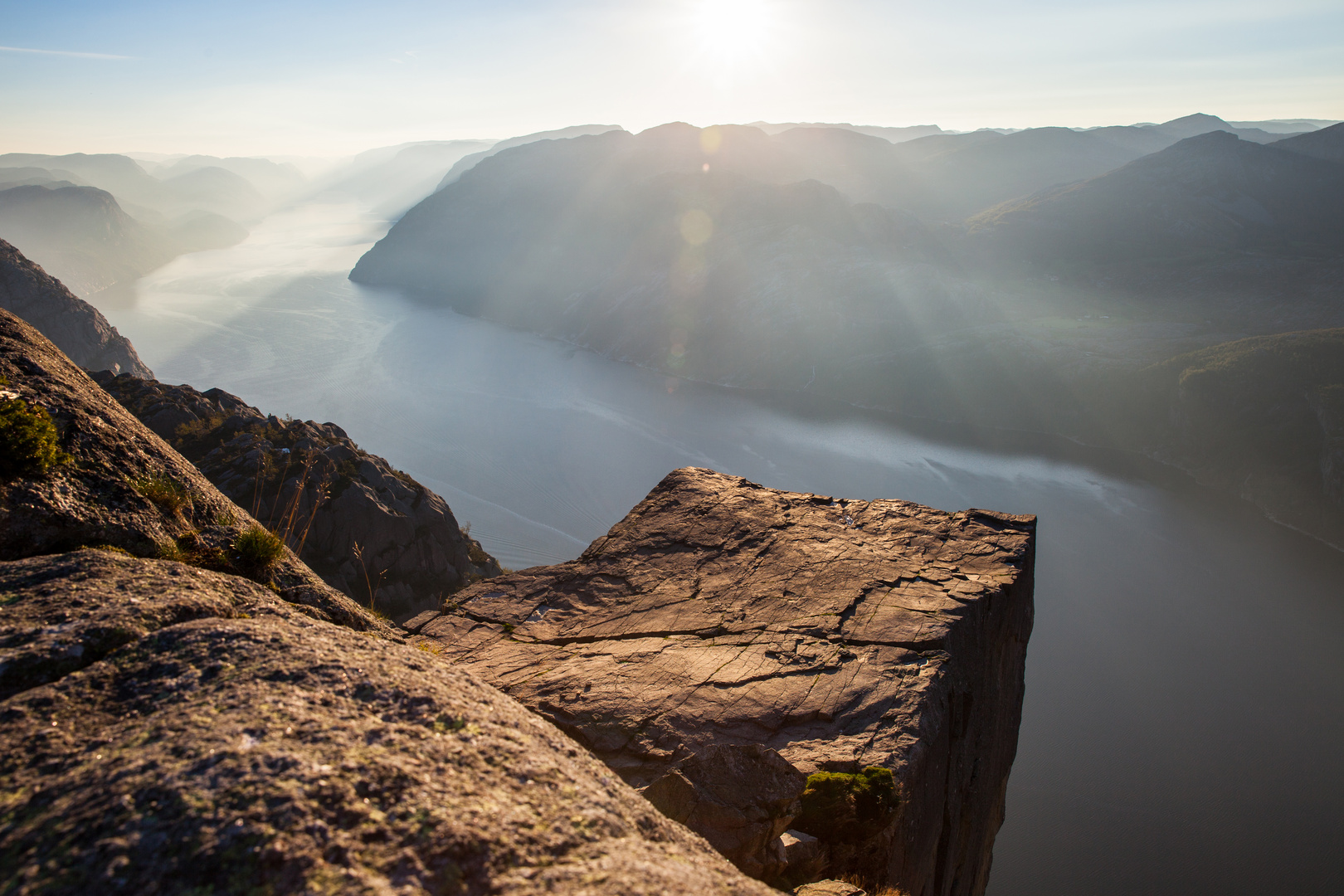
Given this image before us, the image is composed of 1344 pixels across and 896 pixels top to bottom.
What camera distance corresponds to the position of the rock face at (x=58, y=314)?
6306 centimetres

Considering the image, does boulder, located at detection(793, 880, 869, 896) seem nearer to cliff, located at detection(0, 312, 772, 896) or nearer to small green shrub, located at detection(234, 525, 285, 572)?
cliff, located at detection(0, 312, 772, 896)

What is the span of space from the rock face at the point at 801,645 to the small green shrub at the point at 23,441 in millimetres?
5113

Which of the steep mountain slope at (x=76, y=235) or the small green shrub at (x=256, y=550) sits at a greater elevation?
the steep mountain slope at (x=76, y=235)

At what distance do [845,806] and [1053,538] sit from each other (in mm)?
56686

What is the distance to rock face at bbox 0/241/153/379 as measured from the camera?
63.1m

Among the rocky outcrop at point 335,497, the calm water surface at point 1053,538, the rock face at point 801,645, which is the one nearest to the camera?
the rock face at point 801,645

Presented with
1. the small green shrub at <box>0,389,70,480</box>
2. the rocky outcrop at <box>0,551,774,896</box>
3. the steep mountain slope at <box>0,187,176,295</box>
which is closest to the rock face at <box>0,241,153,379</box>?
the small green shrub at <box>0,389,70,480</box>

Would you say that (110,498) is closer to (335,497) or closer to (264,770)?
(264,770)

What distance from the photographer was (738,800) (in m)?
6.80

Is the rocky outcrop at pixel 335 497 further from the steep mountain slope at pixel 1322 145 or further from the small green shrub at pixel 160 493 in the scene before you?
the steep mountain slope at pixel 1322 145

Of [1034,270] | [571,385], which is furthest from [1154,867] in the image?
[1034,270]

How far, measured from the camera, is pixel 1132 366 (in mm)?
91312

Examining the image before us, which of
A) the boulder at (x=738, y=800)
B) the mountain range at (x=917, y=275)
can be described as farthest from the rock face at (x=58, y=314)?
the boulder at (x=738, y=800)

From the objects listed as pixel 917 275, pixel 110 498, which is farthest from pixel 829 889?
pixel 917 275
